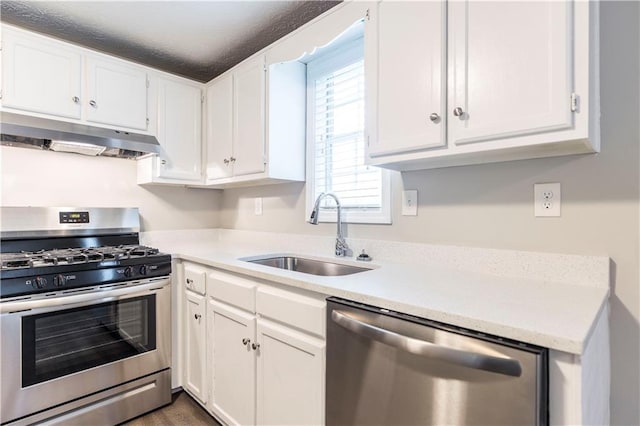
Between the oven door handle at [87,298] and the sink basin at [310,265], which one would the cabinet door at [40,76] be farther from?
the sink basin at [310,265]

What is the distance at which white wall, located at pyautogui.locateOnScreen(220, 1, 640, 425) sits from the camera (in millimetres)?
1129

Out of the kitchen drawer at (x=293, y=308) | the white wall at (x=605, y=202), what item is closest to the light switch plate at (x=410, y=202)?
the white wall at (x=605, y=202)

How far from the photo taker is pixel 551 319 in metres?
0.83

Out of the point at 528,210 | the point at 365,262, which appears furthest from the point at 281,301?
the point at 528,210

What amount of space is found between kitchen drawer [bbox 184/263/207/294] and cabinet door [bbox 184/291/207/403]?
42 mm

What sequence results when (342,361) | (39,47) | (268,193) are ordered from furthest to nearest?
(268,193) → (39,47) → (342,361)

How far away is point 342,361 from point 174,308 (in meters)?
1.39

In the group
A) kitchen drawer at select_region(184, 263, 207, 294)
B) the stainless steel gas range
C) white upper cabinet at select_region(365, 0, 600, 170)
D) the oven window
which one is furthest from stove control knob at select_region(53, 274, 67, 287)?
white upper cabinet at select_region(365, 0, 600, 170)

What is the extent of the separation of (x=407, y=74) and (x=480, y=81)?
304mm

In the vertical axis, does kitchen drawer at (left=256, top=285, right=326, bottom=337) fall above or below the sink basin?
below

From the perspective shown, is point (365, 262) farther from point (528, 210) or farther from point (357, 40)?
point (357, 40)

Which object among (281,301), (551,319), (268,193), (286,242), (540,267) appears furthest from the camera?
(268,193)

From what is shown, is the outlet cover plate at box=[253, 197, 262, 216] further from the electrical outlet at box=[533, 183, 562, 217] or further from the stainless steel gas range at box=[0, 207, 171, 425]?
the electrical outlet at box=[533, 183, 562, 217]

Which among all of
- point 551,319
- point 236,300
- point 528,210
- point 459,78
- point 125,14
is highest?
point 125,14
